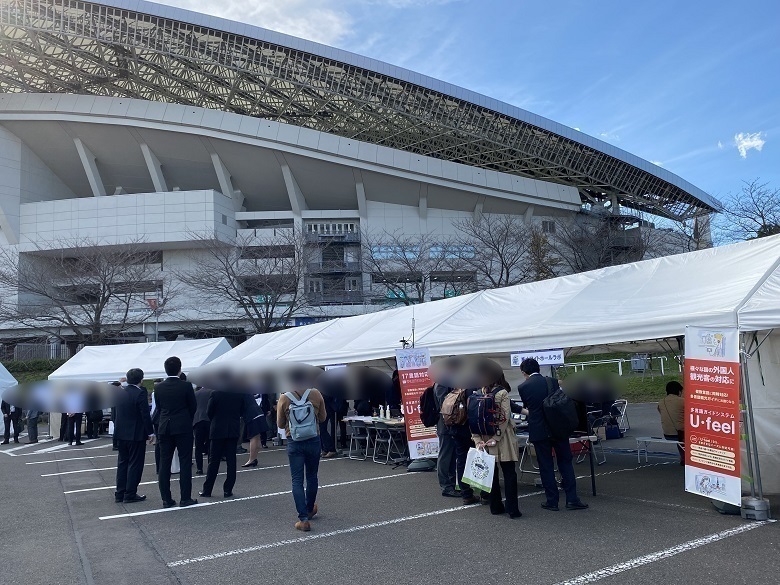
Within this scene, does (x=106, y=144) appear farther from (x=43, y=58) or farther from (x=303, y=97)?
(x=303, y=97)

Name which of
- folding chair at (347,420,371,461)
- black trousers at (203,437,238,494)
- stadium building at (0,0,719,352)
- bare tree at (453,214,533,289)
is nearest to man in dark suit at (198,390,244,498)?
black trousers at (203,437,238,494)

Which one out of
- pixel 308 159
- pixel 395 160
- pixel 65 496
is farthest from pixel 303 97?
pixel 65 496

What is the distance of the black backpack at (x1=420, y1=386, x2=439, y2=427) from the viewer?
7340mm

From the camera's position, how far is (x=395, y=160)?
4272 centimetres

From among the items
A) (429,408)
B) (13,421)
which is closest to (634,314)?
(429,408)

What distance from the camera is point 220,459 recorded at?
7.53 m

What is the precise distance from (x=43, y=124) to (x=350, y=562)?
46725mm

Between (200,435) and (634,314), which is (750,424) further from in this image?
(200,435)

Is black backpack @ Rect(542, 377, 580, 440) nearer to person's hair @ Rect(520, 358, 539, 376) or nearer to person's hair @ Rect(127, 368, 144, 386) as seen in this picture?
person's hair @ Rect(520, 358, 539, 376)

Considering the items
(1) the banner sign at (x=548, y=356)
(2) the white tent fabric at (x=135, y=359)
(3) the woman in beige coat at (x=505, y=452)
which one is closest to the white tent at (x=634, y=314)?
(1) the banner sign at (x=548, y=356)

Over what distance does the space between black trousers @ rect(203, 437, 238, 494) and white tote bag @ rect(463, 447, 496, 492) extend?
305cm

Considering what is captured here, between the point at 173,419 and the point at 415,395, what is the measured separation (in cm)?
312

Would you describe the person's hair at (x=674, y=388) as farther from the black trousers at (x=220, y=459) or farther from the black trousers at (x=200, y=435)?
the black trousers at (x=200, y=435)

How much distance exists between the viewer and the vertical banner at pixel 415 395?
26.1 feet
